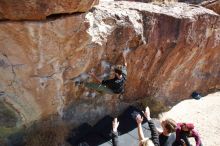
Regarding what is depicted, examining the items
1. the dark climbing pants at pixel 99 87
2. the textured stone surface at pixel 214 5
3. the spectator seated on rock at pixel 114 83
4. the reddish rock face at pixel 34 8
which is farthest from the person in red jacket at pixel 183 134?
the textured stone surface at pixel 214 5

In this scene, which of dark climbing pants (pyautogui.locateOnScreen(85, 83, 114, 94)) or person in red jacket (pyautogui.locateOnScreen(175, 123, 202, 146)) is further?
dark climbing pants (pyautogui.locateOnScreen(85, 83, 114, 94))

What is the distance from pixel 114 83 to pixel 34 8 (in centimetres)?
228

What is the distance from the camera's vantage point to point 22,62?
7.17m

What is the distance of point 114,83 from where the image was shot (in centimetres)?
795

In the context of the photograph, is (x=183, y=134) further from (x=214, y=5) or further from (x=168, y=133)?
(x=214, y=5)

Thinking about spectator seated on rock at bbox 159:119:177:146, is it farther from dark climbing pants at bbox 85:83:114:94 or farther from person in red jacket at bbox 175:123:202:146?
dark climbing pants at bbox 85:83:114:94

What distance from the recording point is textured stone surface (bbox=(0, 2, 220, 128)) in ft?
23.3

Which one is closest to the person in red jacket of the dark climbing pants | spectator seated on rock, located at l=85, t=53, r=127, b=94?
spectator seated on rock, located at l=85, t=53, r=127, b=94

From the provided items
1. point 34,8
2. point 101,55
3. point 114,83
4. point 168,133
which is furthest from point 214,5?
point 34,8

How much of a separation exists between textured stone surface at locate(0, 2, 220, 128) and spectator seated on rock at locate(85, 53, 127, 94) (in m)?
0.24

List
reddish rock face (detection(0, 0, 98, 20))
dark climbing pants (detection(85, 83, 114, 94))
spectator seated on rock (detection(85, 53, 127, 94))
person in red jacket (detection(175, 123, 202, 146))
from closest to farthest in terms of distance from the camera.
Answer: reddish rock face (detection(0, 0, 98, 20)) → person in red jacket (detection(175, 123, 202, 146)) → spectator seated on rock (detection(85, 53, 127, 94)) → dark climbing pants (detection(85, 83, 114, 94))

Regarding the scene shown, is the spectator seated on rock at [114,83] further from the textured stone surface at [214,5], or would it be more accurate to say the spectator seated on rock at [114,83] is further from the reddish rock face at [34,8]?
the textured stone surface at [214,5]

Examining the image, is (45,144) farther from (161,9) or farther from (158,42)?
(161,9)

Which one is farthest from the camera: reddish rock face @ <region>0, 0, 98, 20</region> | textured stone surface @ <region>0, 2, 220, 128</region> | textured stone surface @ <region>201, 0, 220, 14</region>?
textured stone surface @ <region>201, 0, 220, 14</region>
